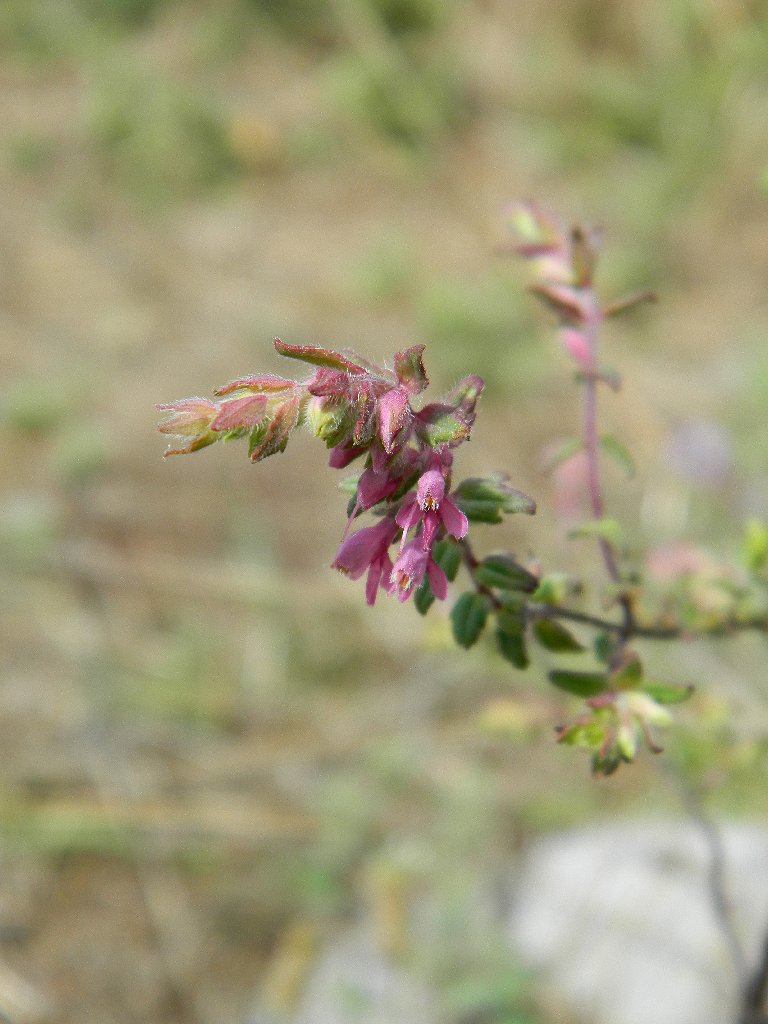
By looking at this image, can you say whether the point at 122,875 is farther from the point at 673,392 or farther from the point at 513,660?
the point at 673,392

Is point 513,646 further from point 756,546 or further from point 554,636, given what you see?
point 756,546

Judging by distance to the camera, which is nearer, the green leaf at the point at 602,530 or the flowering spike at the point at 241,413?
the flowering spike at the point at 241,413

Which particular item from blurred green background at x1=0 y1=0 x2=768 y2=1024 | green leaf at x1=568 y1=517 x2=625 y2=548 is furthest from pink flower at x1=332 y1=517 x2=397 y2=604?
blurred green background at x1=0 y1=0 x2=768 y2=1024

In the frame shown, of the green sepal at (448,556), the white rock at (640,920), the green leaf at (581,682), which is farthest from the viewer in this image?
the white rock at (640,920)

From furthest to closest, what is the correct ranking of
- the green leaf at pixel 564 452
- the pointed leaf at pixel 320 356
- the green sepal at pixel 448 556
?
1. the green leaf at pixel 564 452
2. the green sepal at pixel 448 556
3. the pointed leaf at pixel 320 356

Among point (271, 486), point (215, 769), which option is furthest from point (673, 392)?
point (215, 769)

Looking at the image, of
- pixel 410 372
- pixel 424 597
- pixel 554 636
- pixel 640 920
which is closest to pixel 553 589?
pixel 554 636

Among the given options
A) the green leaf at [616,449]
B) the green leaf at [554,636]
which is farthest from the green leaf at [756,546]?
the green leaf at [554,636]

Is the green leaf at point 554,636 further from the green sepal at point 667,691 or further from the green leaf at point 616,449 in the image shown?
the green leaf at point 616,449
